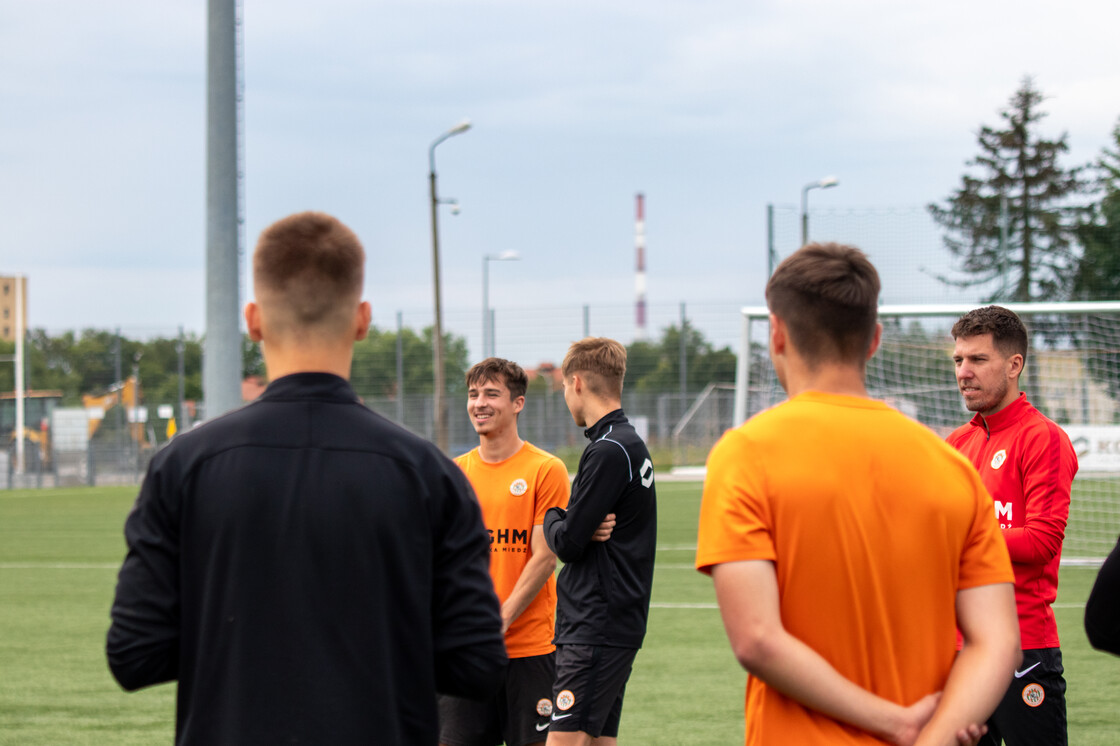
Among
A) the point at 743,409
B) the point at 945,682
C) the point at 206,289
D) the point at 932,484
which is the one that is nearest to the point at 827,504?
the point at 932,484

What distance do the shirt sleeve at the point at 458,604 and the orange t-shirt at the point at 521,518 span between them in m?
2.56

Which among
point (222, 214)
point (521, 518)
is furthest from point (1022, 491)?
point (222, 214)

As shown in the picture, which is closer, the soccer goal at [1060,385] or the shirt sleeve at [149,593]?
the shirt sleeve at [149,593]

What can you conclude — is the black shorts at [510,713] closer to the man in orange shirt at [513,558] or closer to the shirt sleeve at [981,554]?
the man in orange shirt at [513,558]

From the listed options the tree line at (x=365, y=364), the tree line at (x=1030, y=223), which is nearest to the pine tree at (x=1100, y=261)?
the tree line at (x=1030, y=223)

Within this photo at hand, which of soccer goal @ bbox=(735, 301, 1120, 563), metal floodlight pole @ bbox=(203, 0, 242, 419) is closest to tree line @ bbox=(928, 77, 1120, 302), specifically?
soccer goal @ bbox=(735, 301, 1120, 563)

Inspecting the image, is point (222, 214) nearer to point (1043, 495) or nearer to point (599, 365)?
point (599, 365)

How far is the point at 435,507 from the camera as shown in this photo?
201 centimetres

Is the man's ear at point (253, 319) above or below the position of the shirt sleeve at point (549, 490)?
above

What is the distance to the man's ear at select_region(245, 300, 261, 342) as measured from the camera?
6.97 feet

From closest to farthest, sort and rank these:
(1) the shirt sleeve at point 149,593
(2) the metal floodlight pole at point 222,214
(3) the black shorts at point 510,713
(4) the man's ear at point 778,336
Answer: (1) the shirt sleeve at point 149,593, (4) the man's ear at point 778,336, (3) the black shorts at point 510,713, (2) the metal floodlight pole at point 222,214

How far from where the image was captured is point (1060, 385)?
50.8 feet

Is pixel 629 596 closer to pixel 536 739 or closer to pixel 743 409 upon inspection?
pixel 536 739

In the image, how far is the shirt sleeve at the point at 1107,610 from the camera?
1.99 meters
